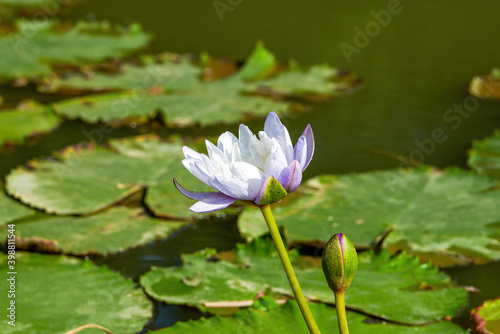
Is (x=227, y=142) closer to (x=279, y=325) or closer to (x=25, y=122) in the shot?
(x=279, y=325)

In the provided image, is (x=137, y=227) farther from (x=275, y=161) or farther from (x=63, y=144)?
(x=275, y=161)

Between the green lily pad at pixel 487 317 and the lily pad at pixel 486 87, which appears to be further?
the lily pad at pixel 486 87
